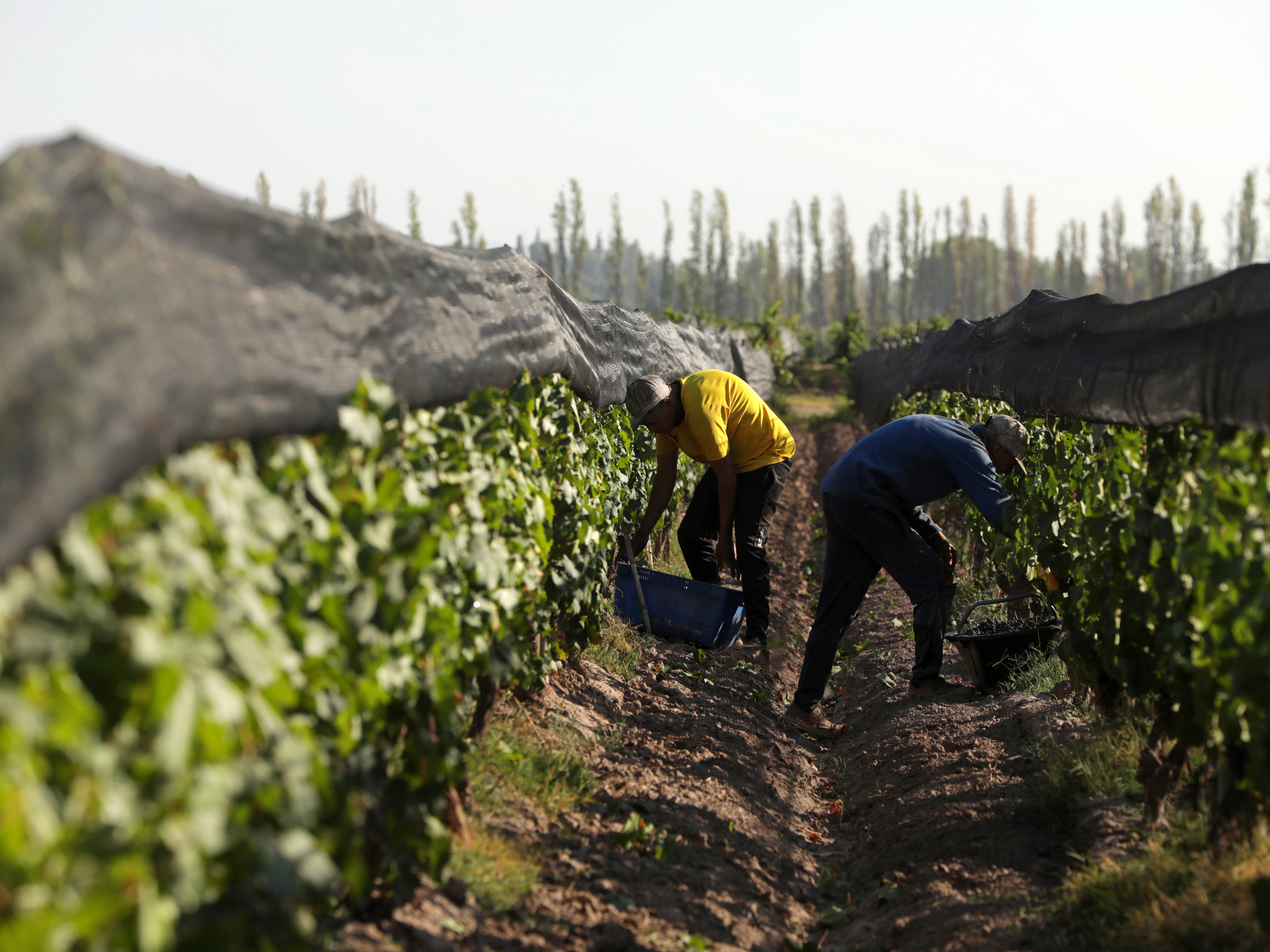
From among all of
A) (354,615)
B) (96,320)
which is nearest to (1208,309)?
(354,615)

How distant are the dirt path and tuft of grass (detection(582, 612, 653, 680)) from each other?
2.8 inches

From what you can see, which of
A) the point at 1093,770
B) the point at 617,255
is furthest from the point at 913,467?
the point at 617,255

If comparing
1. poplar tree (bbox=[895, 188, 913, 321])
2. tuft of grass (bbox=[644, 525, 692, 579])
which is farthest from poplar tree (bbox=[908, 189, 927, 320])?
tuft of grass (bbox=[644, 525, 692, 579])

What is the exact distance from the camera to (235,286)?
6.17ft

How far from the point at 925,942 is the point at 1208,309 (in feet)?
7.23

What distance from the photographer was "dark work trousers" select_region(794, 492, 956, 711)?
4863mm

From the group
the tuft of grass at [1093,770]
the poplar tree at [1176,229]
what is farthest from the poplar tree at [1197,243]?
the tuft of grass at [1093,770]

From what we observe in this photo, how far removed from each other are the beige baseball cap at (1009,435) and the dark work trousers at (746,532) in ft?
4.31

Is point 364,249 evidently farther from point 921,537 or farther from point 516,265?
point 921,537

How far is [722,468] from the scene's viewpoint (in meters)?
5.49

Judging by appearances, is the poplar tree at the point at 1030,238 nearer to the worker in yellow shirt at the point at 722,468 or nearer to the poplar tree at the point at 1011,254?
the poplar tree at the point at 1011,254

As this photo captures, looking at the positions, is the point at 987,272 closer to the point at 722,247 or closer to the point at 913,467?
the point at 722,247

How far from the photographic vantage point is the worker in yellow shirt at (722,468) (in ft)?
17.6

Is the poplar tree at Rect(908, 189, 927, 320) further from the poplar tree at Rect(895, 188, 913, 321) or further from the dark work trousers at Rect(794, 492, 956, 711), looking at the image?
the dark work trousers at Rect(794, 492, 956, 711)
